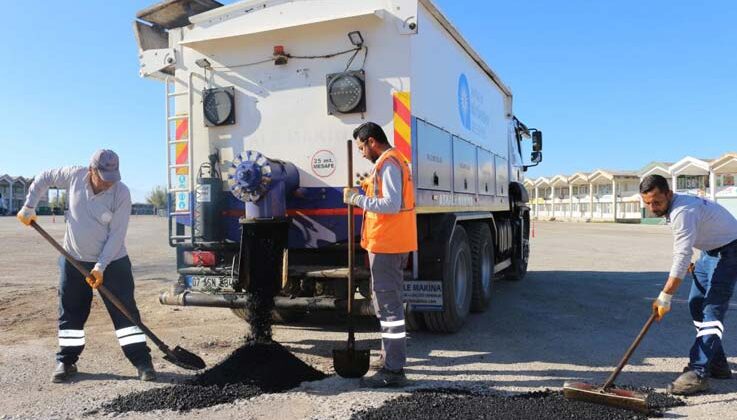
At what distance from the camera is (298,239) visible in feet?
17.5

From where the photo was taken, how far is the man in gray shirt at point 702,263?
3.88 m

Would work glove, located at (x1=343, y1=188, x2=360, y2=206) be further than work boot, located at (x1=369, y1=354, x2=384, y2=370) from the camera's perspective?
No

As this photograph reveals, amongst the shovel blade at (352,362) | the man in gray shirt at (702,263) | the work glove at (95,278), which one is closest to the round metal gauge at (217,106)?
the work glove at (95,278)

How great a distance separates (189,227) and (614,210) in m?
55.3

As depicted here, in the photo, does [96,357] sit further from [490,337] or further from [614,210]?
[614,210]

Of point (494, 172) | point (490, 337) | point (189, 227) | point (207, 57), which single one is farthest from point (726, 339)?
point (207, 57)

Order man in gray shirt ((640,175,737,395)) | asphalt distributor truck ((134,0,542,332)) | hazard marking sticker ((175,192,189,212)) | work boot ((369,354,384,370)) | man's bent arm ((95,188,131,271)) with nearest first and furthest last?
man in gray shirt ((640,175,737,395)) < man's bent arm ((95,188,131,271)) < work boot ((369,354,384,370)) < asphalt distributor truck ((134,0,542,332)) < hazard marking sticker ((175,192,189,212))

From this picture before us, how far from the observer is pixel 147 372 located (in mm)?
4352

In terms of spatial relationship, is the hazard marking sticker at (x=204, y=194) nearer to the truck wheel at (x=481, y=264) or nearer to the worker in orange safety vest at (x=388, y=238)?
the worker in orange safety vest at (x=388, y=238)

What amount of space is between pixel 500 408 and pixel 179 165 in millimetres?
3908

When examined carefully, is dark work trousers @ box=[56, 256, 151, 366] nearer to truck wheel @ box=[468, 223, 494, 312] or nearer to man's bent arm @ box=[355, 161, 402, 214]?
man's bent arm @ box=[355, 161, 402, 214]

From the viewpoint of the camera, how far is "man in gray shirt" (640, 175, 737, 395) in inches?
153

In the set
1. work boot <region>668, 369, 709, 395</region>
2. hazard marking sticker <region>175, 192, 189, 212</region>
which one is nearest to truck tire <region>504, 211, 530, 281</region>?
work boot <region>668, 369, 709, 395</region>

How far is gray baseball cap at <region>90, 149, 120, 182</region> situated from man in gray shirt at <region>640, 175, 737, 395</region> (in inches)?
156
